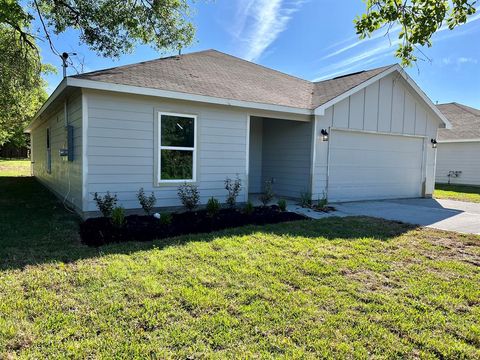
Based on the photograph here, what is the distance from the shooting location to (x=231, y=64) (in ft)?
36.8

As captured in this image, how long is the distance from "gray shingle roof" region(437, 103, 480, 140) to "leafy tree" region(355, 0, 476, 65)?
1427cm

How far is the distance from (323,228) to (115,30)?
394 inches

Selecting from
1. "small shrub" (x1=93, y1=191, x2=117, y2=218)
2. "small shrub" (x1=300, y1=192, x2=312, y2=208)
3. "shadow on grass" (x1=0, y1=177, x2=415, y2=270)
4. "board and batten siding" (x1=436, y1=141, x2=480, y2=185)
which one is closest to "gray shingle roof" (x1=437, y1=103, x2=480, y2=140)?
"board and batten siding" (x1=436, y1=141, x2=480, y2=185)

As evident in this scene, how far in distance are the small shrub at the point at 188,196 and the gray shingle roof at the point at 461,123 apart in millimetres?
16292

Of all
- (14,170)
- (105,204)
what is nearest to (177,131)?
(105,204)

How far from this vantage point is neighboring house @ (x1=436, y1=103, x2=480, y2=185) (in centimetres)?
1703

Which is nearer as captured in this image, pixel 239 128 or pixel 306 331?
pixel 306 331

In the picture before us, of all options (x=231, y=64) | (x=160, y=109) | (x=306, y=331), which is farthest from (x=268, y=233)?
(x=231, y=64)

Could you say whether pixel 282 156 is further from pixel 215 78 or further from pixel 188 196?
pixel 188 196

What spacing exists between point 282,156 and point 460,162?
12906mm

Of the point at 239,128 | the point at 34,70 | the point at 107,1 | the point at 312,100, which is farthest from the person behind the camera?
the point at 34,70

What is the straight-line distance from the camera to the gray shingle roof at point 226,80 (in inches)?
283

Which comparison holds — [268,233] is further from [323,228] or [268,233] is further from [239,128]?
[239,128]

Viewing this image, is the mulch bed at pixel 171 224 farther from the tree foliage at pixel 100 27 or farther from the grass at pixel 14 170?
the grass at pixel 14 170
